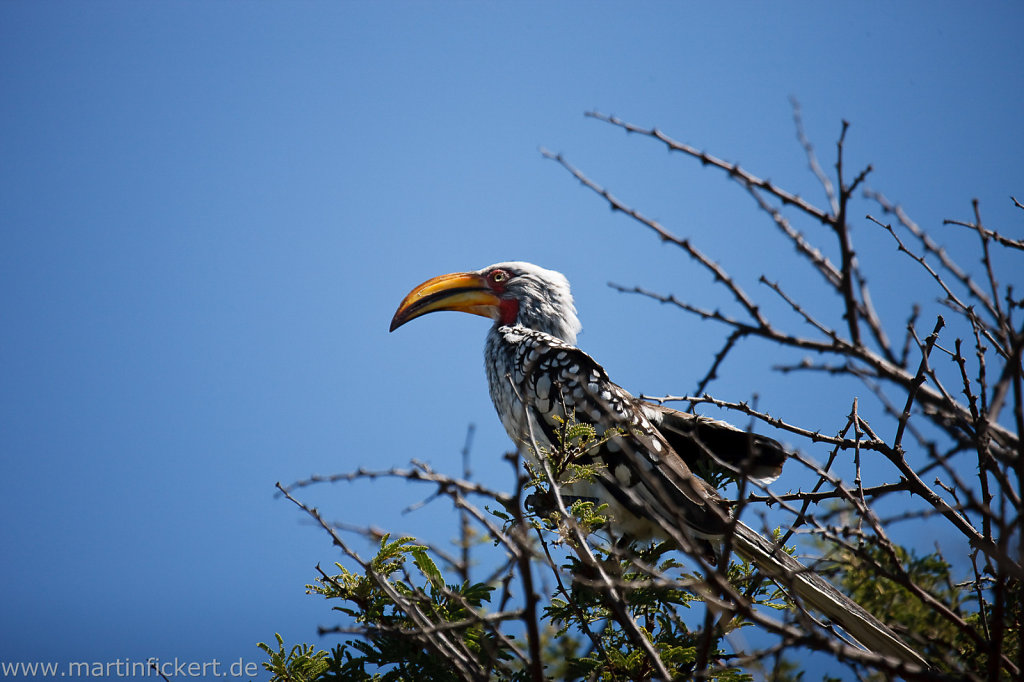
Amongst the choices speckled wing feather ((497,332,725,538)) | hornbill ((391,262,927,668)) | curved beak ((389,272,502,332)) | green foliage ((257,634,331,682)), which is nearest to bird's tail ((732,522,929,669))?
hornbill ((391,262,927,668))

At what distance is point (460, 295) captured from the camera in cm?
619

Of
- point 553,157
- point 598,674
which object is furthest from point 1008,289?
point 598,674

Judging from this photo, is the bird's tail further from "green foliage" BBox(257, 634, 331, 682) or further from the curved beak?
the curved beak

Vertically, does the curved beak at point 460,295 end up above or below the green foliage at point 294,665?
above

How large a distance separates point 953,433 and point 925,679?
0.73m

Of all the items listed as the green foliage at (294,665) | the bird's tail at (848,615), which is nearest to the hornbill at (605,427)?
the bird's tail at (848,615)

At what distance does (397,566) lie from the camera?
3152 millimetres

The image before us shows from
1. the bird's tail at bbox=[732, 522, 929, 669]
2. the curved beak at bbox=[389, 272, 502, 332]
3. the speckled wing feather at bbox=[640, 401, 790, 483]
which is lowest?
the bird's tail at bbox=[732, 522, 929, 669]

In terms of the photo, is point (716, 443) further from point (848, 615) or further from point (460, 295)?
point (460, 295)

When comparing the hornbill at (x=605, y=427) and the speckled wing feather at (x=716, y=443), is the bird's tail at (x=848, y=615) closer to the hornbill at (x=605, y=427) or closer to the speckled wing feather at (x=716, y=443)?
the hornbill at (x=605, y=427)

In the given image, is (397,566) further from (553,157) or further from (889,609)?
(889,609)

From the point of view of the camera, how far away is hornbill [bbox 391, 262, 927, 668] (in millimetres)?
3195

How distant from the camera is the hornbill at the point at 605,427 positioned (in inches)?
126

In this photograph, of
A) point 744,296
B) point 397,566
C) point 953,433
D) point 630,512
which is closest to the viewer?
point 953,433
